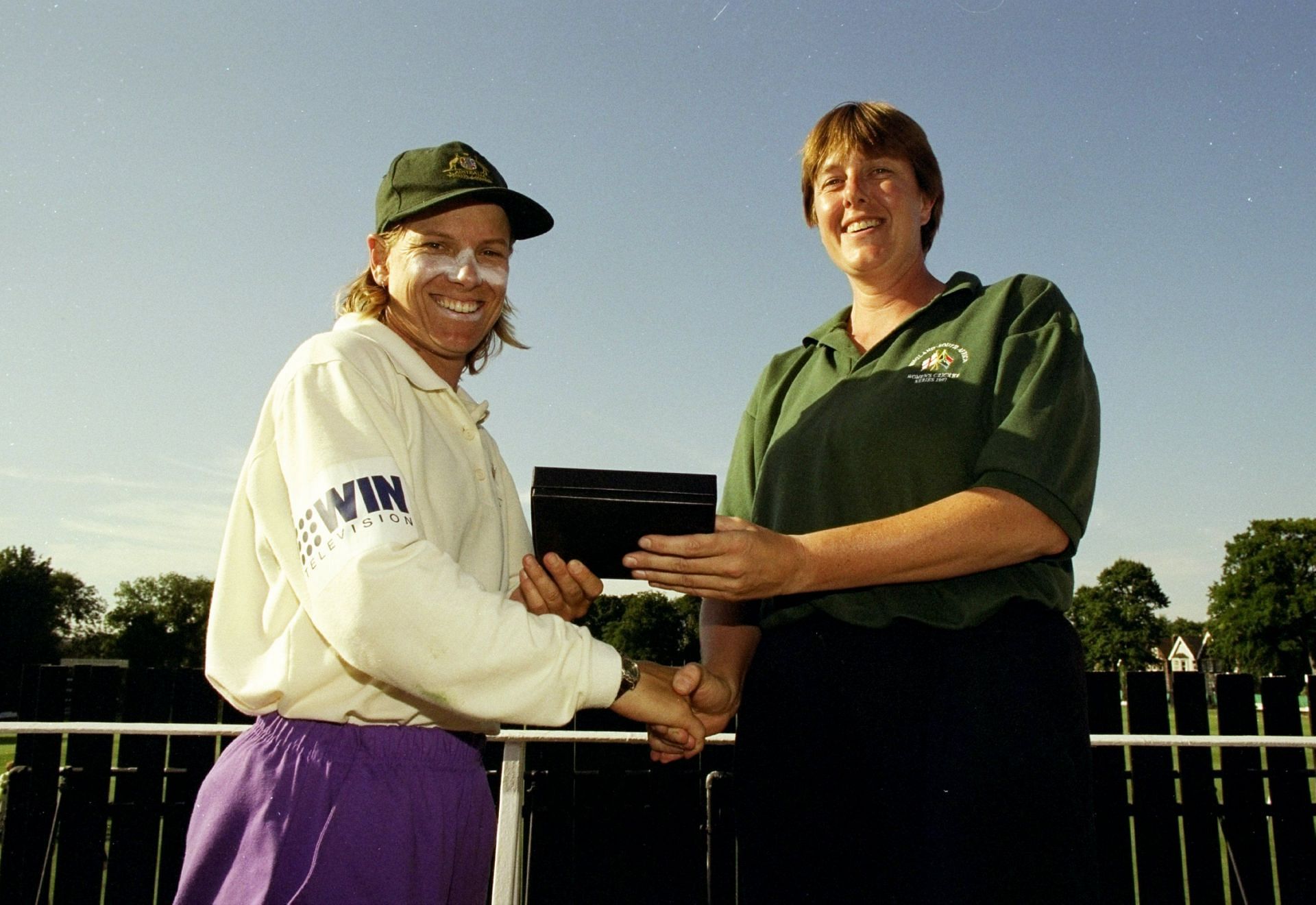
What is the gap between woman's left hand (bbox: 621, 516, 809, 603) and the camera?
83.7 inches

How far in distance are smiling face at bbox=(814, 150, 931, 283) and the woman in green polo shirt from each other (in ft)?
0.73

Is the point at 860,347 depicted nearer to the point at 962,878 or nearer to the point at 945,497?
the point at 945,497

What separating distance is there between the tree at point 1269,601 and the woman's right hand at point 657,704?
290ft

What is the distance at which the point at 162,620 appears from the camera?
90.3 m

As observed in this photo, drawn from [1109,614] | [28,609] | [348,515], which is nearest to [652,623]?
[348,515]

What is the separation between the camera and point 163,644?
8462cm

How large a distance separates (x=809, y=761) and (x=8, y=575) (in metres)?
83.1

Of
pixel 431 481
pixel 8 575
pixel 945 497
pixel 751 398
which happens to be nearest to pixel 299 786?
pixel 431 481

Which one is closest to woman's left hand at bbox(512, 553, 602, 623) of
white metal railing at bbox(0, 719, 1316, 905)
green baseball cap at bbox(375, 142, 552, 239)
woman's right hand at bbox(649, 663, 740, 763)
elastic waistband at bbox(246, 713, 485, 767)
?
woman's right hand at bbox(649, 663, 740, 763)

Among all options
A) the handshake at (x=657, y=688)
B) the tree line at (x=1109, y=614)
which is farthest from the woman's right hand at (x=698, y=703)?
the tree line at (x=1109, y=614)

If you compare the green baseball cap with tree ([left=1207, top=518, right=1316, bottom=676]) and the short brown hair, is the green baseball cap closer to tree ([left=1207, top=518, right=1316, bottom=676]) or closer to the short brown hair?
the short brown hair

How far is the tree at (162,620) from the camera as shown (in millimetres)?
82812

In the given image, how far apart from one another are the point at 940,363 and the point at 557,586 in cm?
113

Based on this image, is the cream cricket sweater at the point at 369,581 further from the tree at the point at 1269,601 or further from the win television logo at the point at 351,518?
the tree at the point at 1269,601
